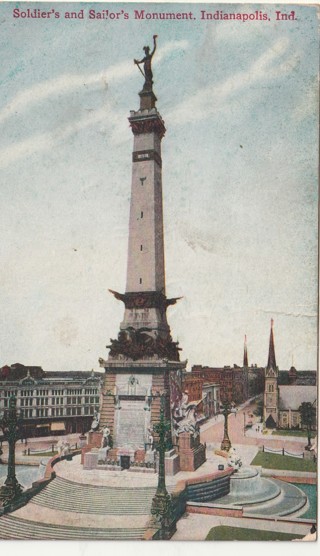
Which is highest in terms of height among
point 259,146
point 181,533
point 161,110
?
point 161,110

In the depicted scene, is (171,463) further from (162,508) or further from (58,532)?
(58,532)

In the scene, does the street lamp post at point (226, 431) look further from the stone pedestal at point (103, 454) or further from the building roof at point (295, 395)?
the stone pedestal at point (103, 454)

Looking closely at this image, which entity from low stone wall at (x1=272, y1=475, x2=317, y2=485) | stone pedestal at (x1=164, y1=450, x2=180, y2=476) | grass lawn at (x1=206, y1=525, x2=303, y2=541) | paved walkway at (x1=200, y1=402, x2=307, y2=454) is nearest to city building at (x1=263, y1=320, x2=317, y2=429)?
paved walkway at (x1=200, y1=402, x2=307, y2=454)

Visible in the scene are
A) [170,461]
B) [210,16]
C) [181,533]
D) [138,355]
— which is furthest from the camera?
[138,355]

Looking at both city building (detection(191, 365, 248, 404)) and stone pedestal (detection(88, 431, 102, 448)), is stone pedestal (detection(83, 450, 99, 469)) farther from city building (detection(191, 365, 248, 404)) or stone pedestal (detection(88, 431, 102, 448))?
city building (detection(191, 365, 248, 404))

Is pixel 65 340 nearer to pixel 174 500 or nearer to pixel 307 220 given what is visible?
pixel 174 500

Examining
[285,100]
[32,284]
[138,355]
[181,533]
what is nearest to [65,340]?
[32,284]
